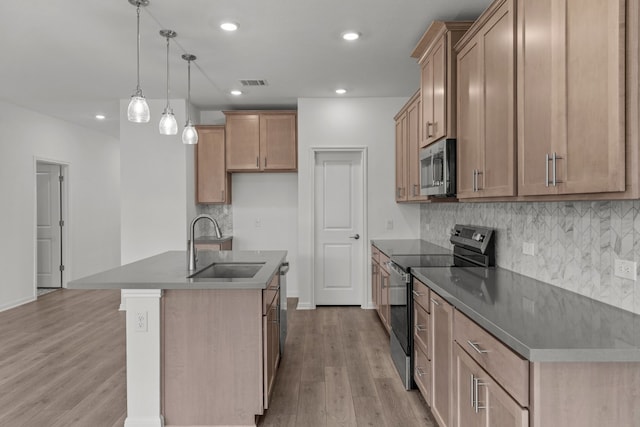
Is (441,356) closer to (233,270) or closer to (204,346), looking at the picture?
(204,346)

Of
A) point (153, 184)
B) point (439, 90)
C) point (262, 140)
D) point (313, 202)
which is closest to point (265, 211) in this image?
point (313, 202)

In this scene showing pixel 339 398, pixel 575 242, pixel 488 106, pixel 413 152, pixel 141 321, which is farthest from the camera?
pixel 413 152

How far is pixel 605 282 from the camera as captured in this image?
1812mm

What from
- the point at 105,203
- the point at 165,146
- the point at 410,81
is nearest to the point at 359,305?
the point at 410,81

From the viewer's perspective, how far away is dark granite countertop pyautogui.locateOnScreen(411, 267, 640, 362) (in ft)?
4.14

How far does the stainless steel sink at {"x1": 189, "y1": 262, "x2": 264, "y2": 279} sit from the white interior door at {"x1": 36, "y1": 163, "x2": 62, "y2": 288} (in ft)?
16.5

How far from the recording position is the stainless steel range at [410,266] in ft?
9.64

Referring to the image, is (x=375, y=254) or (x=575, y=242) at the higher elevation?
(x=575, y=242)

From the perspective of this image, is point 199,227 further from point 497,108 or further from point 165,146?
point 497,108

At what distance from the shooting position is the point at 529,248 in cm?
247

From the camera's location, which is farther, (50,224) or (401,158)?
(50,224)

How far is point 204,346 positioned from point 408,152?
2832 mm

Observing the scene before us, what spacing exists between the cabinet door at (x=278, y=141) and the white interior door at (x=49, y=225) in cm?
373

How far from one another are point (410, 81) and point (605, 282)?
3.33 metres
